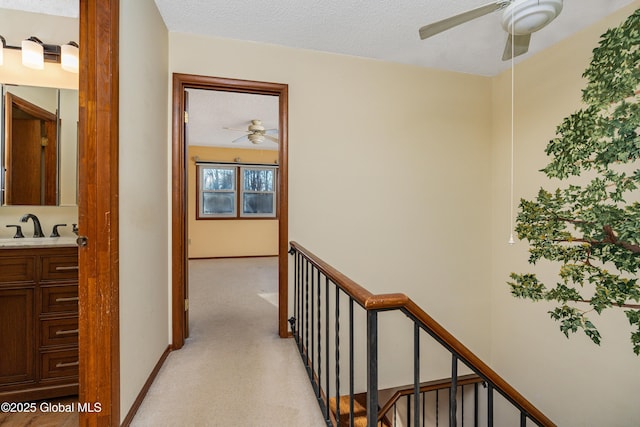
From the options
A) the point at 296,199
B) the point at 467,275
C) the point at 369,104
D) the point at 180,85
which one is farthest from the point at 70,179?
the point at 467,275

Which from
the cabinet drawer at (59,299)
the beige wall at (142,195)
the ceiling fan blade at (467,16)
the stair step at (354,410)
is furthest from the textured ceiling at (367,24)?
the stair step at (354,410)

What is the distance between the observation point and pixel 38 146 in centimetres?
208

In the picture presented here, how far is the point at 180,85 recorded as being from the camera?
2.26 metres

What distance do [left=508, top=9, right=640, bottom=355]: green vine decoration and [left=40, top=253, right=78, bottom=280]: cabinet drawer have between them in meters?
2.48

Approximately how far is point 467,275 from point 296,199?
6.15 ft

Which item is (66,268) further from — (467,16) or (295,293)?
(467,16)

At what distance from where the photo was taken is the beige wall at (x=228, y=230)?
6.24 meters

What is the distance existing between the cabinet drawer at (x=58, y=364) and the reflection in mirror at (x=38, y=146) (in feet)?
3.20

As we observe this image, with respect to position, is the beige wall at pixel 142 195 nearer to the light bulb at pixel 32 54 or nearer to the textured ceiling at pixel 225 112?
the light bulb at pixel 32 54

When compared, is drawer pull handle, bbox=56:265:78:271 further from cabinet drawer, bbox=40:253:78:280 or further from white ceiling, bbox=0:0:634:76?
white ceiling, bbox=0:0:634:76

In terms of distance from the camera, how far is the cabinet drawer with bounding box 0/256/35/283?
67.6 inches

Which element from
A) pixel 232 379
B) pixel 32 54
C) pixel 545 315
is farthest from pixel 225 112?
pixel 545 315

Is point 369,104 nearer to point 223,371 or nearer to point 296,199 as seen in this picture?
point 296,199

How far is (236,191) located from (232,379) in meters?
5.14
